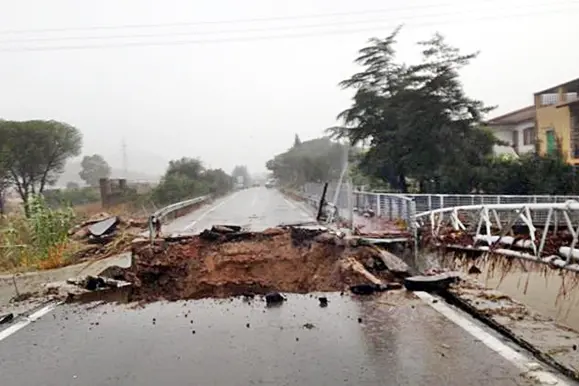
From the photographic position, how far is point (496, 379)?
16.8 ft

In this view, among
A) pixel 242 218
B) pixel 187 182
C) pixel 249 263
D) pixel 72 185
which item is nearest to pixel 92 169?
pixel 72 185

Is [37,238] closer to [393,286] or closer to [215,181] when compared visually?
[393,286]

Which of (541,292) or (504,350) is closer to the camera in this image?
(504,350)

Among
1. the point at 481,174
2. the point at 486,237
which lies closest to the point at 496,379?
the point at 486,237

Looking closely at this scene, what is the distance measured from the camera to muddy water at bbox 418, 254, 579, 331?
919cm

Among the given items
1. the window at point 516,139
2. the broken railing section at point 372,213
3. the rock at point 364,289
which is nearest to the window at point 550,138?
the window at point 516,139

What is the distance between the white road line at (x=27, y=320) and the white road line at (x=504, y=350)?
17.3 feet

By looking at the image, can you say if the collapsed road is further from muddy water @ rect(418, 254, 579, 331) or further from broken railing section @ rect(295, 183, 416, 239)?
broken railing section @ rect(295, 183, 416, 239)

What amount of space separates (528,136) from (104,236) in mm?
32629

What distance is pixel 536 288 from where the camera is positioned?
11.1m

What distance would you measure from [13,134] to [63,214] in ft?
67.7

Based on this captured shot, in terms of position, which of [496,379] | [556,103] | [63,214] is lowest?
[496,379]

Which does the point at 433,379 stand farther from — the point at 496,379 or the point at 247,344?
the point at 247,344

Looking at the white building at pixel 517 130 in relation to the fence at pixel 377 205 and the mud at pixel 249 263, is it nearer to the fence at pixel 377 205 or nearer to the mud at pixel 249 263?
the fence at pixel 377 205
